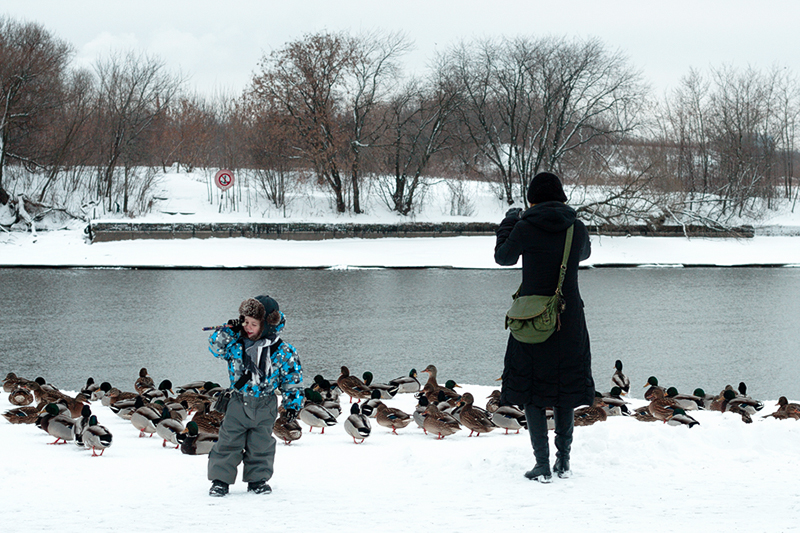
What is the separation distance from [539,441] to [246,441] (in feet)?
5.71

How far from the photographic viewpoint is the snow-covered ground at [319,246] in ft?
103

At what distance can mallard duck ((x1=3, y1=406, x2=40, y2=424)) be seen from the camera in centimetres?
750

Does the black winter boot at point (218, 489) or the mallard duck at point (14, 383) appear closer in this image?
the black winter boot at point (218, 489)

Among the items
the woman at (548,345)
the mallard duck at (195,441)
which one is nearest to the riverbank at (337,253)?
the mallard duck at (195,441)

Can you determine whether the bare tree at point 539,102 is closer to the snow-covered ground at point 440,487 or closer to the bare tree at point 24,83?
the bare tree at point 24,83

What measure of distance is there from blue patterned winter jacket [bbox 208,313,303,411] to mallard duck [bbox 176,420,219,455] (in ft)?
5.97

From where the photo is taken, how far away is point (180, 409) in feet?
24.4

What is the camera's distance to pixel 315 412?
7219 mm

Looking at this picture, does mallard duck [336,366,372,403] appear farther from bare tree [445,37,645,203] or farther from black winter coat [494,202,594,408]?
bare tree [445,37,645,203]

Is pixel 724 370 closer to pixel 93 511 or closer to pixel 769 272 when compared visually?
pixel 93 511

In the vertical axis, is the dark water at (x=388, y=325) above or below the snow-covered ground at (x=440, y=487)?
below

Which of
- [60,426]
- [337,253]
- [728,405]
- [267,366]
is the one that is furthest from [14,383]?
[337,253]

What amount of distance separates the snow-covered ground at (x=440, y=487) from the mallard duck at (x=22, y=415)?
0.87 metres

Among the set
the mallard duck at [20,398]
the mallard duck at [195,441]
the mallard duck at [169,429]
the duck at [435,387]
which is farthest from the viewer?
the mallard duck at [20,398]
